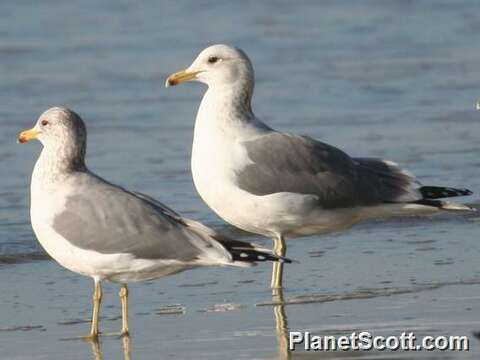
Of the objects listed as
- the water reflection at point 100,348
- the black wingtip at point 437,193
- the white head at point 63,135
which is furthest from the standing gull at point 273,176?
the water reflection at point 100,348

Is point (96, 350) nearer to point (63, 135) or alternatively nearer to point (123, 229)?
point (123, 229)

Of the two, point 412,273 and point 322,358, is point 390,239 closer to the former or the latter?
point 412,273

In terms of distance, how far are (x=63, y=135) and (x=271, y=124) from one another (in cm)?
680

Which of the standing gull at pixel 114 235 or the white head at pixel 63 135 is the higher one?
the white head at pixel 63 135

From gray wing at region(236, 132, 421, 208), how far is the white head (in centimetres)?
128

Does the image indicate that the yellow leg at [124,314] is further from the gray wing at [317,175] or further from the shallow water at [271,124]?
the gray wing at [317,175]

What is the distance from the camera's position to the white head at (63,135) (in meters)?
8.46

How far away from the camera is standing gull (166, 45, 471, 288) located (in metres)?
9.46

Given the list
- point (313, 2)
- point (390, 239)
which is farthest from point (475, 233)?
point (313, 2)

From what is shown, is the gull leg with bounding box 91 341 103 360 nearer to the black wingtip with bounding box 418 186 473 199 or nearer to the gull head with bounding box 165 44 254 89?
the gull head with bounding box 165 44 254 89

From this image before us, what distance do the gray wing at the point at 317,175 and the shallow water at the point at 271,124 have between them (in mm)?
481

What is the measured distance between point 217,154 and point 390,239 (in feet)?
6.46

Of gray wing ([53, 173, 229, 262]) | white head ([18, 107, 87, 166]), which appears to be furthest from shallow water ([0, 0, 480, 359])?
white head ([18, 107, 87, 166])

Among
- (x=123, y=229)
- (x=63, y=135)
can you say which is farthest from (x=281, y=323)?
(x=63, y=135)
